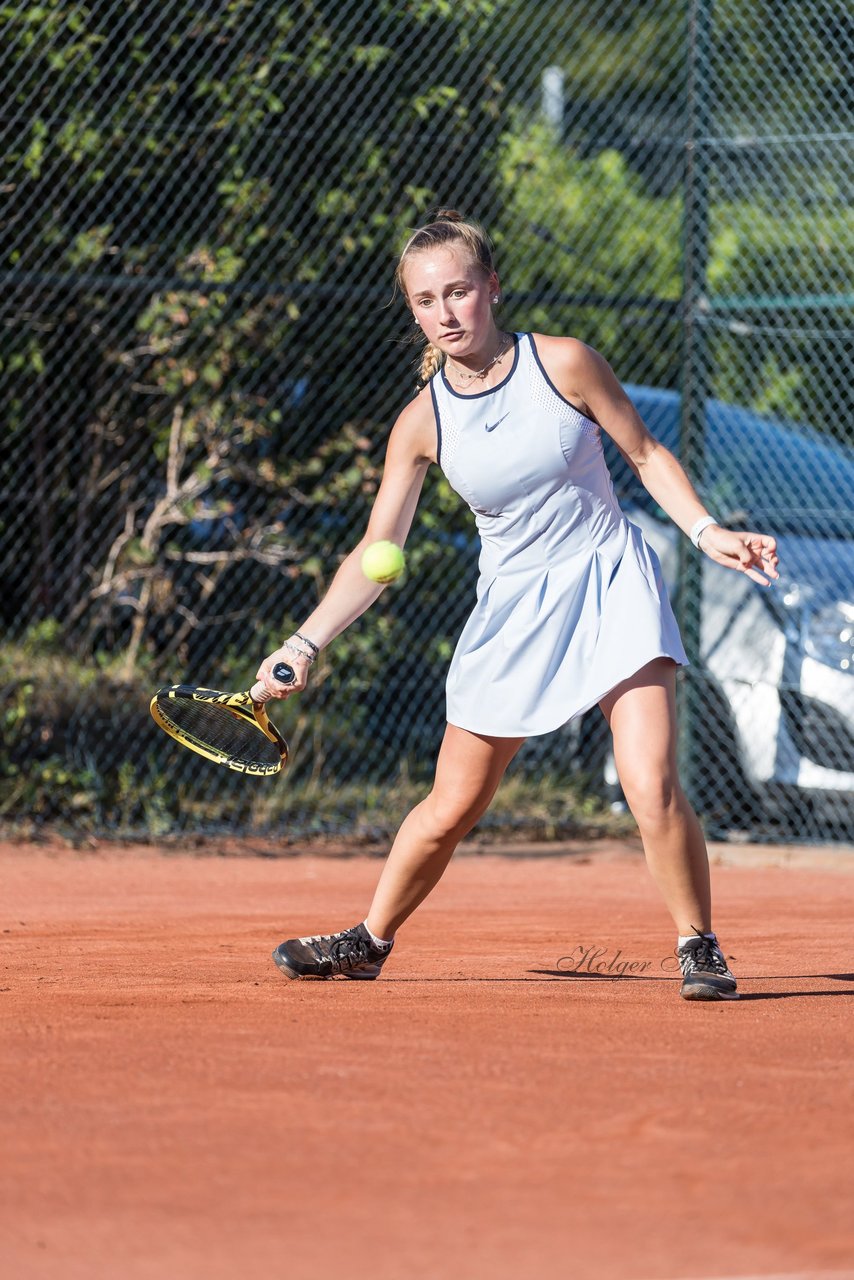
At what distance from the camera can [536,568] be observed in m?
4.12

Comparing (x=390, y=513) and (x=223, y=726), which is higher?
(x=390, y=513)

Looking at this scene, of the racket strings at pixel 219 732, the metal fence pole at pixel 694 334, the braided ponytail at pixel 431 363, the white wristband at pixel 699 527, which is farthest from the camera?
the metal fence pole at pixel 694 334

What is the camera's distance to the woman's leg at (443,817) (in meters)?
4.19

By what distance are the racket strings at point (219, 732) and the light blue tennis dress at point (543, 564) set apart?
0.64m

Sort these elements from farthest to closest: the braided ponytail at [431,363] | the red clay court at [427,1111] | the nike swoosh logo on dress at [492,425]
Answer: the braided ponytail at [431,363]
the nike swoosh logo on dress at [492,425]
the red clay court at [427,1111]

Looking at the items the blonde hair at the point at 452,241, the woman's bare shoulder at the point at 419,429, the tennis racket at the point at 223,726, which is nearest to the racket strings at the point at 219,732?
the tennis racket at the point at 223,726

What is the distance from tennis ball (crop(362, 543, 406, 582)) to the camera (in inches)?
162

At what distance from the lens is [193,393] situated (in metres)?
8.02

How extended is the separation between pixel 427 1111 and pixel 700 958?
49.0 inches

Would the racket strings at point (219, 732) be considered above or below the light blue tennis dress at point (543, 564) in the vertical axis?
below

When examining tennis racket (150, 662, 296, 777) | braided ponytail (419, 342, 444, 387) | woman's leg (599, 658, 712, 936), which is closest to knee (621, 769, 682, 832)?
woman's leg (599, 658, 712, 936)

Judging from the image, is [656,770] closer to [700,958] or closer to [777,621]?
[700,958]

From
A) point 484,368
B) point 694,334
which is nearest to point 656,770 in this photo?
point 484,368

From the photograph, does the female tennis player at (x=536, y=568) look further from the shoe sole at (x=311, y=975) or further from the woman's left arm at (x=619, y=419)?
the shoe sole at (x=311, y=975)
